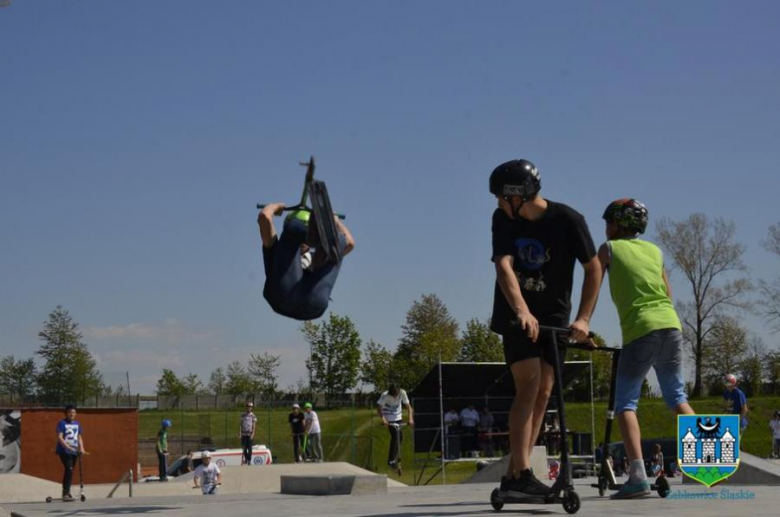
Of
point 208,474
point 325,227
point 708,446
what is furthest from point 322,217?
point 208,474

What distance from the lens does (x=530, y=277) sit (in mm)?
6438

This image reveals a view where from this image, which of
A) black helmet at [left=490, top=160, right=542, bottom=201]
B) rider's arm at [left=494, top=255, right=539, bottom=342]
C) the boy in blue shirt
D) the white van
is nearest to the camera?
rider's arm at [left=494, top=255, right=539, bottom=342]

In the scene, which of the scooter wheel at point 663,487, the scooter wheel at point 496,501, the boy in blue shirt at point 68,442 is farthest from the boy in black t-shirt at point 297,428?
the scooter wheel at point 496,501

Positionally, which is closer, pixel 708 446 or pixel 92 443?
pixel 708 446

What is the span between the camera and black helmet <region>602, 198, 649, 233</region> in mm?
7344

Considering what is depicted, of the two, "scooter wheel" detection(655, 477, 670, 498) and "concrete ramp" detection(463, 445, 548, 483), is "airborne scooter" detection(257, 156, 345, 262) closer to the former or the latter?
"scooter wheel" detection(655, 477, 670, 498)

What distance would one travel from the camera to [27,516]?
7.48 m

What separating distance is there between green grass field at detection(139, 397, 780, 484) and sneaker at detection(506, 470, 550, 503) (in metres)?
20.8

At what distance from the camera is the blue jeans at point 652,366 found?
7.11 m

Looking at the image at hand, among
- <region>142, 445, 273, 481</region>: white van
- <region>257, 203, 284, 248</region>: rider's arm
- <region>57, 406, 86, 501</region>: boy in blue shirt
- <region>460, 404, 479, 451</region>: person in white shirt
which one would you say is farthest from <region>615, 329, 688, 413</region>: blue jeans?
<region>142, 445, 273, 481</region>: white van

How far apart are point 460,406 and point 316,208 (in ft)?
60.0

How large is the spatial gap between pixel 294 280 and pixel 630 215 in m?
2.38

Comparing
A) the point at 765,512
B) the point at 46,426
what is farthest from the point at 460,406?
the point at 765,512

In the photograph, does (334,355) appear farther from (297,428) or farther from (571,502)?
(571,502)
